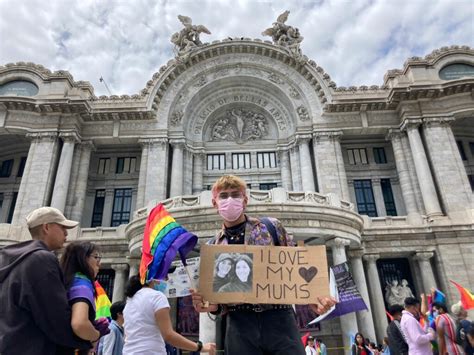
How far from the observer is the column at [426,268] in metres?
20.2

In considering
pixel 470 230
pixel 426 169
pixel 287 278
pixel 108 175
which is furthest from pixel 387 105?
pixel 287 278

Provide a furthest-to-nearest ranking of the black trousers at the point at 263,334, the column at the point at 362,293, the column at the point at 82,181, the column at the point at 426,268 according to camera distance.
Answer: the column at the point at 82,181 < the column at the point at 426,268 < the column at the point at 362,293 < the black trousers at the point at 263,334

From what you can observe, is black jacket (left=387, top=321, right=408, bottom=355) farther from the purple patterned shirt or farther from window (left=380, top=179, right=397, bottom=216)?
window (left=380, top=179, right=397, bottom=216)

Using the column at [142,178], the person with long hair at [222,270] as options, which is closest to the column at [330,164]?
the column at [142,178]

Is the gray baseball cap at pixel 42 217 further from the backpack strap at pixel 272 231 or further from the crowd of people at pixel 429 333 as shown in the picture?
the crowd of people at pixel 429 333

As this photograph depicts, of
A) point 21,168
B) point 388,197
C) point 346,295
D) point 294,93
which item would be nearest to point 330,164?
point 388,197

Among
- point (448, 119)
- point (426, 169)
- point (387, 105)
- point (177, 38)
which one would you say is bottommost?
point (426, 169)

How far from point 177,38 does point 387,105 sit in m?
18.0

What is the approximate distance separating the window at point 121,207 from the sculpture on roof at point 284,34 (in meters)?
17.7

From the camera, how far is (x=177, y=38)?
93.8 feet

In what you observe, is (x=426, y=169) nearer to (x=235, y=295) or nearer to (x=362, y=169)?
(x=362, y=169)

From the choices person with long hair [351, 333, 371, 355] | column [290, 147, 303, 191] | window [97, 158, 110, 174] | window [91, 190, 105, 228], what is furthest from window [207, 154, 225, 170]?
person with long hair [351, 333, 371, 355]

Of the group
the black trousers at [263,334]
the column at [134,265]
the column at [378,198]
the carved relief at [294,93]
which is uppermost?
the carved relief at [294,93]

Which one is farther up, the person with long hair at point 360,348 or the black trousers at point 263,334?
the black trousers at point 263,334
